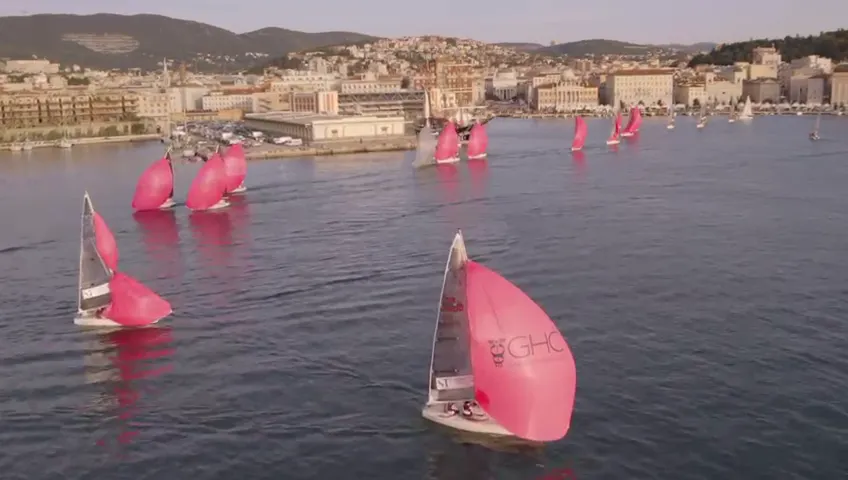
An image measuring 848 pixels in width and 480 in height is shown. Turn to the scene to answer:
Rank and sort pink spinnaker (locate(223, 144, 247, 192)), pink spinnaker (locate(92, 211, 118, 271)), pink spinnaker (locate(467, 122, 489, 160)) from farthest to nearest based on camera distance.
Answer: pink spinnaker (locate(467, 122, 489, 160)) < pink spinnaker (locate(223, 144, 247, 192)) < pink spinnaker (locate(92, 211, 118, 271))

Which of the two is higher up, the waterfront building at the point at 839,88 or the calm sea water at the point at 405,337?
the waterfront building at the point at 839,88

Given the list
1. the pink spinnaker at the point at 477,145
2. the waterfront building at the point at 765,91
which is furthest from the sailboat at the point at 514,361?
the waterfront building at the point at 765,91

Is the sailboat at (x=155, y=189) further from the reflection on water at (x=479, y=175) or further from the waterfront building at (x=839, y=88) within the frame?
the waterfront building at (x=839, y=88)

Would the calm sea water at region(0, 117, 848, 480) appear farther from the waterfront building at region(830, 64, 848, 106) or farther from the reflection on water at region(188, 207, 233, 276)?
the waterfront building at region(830, 64, 848, 106)

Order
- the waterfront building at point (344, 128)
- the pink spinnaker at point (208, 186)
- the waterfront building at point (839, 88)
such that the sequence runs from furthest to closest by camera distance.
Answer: the waterfront building at point (839, 88) < the waterfront building at point (344, 128) < the pink spinnaker at point (208, 186)

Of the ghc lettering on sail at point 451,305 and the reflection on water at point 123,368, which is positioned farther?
the reflection on water at point 123,368

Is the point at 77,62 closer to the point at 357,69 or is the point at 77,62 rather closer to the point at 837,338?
the point at 357,69

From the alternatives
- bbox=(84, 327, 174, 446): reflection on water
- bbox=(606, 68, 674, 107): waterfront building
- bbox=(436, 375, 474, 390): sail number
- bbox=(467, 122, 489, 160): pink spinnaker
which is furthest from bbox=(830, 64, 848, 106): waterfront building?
bbox=(436, 375, 474, 390): sail number

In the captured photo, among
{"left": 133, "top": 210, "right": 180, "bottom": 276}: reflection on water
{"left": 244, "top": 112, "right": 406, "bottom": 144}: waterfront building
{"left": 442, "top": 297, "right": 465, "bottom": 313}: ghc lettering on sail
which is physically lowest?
{"left": 133, "top": 210, "right": 180, "bottom": 276}: reflection on water
